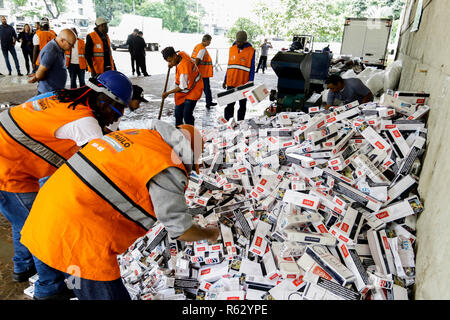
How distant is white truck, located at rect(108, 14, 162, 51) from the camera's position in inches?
835

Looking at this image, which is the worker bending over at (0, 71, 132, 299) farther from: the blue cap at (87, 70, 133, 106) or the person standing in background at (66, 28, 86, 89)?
the person standing in background at (66, 28, 86, 89)

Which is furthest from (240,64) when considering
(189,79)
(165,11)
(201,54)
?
(165,11)

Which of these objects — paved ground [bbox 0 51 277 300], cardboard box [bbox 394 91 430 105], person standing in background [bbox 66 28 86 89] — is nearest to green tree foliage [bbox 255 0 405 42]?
paved ground [bbox 0 51 277 300]

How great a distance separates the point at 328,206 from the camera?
2.31 metres

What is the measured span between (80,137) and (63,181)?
0.54 meters

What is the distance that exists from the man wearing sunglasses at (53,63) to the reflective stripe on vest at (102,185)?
3.42 meters

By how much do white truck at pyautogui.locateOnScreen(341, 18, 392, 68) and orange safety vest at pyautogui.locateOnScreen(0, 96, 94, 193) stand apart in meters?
12.6

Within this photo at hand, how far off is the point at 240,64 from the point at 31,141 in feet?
14.9

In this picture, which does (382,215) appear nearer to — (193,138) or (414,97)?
(414,97)

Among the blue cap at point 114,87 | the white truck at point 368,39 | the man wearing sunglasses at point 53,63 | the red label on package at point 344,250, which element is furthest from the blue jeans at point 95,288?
the white truck at point 368,39

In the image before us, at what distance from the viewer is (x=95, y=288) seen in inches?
59.1

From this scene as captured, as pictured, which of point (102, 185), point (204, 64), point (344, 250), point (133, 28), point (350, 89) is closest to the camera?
point (102, 185)

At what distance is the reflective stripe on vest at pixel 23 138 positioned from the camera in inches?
74.5
